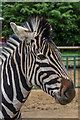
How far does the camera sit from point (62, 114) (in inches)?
177

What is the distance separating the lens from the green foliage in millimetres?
12742

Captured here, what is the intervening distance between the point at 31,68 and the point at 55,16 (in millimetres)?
11979

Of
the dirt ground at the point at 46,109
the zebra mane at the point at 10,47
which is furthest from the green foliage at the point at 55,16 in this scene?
the zebra mane at the point at 10,47

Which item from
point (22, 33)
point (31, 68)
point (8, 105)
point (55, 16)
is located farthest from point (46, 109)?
point (55, 16)

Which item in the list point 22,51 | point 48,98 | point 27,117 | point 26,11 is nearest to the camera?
point 22,51

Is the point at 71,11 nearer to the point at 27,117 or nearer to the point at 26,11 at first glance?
the point at 26,11

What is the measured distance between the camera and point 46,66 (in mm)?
1610

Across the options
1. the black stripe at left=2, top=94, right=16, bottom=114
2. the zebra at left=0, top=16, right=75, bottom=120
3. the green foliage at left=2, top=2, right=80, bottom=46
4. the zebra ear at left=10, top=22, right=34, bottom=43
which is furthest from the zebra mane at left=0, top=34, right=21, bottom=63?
the green foliage at left=2, top=2, right=80, bottom=46

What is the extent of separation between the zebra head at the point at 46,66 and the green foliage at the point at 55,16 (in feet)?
35.6

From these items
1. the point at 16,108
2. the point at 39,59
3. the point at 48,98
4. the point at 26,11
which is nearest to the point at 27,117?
the point at 48,98

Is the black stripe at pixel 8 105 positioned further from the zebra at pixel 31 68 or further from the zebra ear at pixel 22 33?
the zebra ear at pixel 22 33

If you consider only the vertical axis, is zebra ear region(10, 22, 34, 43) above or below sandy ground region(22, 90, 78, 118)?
above

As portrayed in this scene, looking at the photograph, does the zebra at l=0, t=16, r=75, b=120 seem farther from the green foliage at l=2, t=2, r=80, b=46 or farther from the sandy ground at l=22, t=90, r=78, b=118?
the green foliage at l=2, t=2, r=80, b=46

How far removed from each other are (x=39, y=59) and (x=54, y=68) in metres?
0.14
